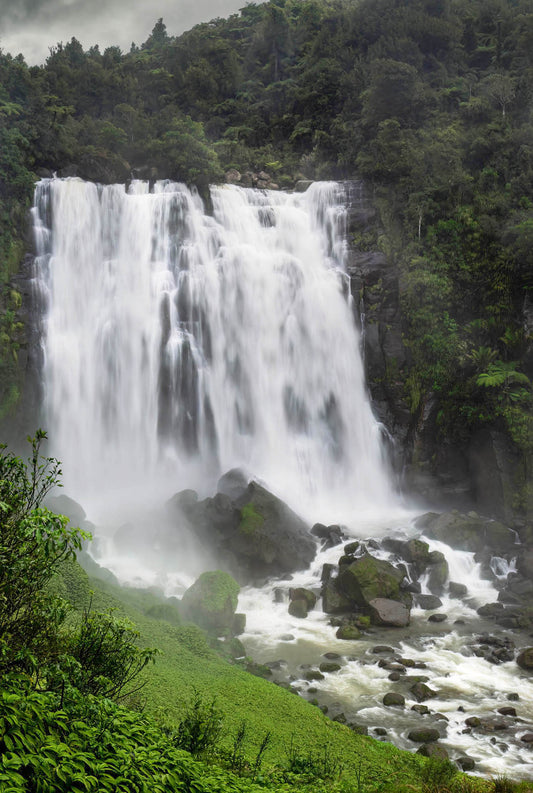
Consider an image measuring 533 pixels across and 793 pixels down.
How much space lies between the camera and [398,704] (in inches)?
410

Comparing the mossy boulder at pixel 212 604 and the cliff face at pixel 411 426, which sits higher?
the cliff face at pixel 411 426

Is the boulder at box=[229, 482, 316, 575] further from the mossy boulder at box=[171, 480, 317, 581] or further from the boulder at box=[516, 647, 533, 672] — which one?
the boulder at box=[516, 647, 533, 672]

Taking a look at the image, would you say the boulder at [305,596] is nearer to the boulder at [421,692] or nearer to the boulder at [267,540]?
the boulder at [267,540]

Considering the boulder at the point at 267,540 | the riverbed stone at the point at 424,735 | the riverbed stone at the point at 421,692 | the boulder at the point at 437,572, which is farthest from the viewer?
the boulder at the point at 267,540

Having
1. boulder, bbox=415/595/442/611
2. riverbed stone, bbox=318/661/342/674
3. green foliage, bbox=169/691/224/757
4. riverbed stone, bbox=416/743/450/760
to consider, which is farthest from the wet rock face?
green foliage, bbox=169/691/224/757

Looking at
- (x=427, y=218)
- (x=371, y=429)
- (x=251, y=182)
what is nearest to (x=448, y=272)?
(x=427, y=218)

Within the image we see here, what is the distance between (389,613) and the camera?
1393 cm

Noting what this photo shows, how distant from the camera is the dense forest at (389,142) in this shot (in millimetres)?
22641

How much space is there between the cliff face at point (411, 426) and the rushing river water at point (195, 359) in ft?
2.64

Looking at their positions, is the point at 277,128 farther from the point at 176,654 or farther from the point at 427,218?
the point at 176,654

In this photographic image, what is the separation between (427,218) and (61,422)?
19.0 m

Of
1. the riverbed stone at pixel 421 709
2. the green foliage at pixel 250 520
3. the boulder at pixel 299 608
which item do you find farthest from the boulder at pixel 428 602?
the green foliage at pixel 250 520

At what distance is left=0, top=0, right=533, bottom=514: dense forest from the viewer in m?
22.6

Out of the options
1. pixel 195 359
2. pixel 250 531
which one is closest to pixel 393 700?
pixel 250 531
